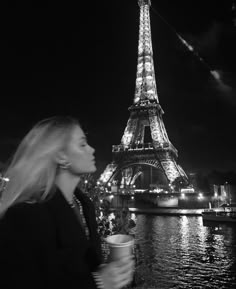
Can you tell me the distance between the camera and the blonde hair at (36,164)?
155cm

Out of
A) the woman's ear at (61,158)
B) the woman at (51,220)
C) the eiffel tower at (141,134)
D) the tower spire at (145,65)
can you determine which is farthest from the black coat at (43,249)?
the tower spire at (145,65)

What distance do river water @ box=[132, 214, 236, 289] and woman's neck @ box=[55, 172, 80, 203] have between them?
7.82m

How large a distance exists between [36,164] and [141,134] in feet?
187

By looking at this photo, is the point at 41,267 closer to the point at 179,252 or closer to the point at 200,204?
the point at 179,252

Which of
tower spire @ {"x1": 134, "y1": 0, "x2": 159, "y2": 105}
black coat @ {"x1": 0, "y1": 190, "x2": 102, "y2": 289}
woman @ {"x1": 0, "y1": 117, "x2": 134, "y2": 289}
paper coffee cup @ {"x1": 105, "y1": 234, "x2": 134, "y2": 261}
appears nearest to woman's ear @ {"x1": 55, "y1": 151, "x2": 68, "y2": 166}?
woman @ {"x1": 0, "y1": 117, "x2": 134, "y2": 289}

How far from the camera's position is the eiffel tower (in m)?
49.1

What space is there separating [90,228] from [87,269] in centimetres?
34

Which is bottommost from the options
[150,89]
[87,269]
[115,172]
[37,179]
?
[87,269]

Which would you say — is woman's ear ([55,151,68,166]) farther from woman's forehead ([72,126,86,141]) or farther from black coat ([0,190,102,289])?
black coat ([0,190,102,289])

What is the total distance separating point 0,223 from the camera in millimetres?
1396

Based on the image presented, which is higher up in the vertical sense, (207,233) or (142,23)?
(142,23)

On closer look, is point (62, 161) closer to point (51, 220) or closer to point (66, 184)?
point (66, 184)

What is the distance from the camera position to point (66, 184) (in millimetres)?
1773

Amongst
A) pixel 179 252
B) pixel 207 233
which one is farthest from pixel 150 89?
pixel 179 252
